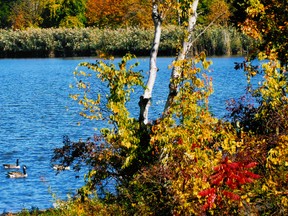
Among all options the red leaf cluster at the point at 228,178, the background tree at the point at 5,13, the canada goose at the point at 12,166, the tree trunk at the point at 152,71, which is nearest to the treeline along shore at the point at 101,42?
the background tree at the point at 5,13

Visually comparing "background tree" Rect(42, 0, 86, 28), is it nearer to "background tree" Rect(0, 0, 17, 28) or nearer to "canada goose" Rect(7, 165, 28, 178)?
"background tree" Rect(0, 0, 17, 28)

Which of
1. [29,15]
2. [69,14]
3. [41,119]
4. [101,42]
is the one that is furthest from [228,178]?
[29,15]

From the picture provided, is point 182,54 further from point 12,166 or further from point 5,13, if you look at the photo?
point 5,13

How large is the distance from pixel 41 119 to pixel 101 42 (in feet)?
180

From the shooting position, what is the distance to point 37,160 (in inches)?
1193

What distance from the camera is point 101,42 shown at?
97.9 metres

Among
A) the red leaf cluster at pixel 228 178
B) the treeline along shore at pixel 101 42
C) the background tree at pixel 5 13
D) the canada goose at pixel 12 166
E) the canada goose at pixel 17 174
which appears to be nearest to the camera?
the red leaf cluster at pixel 228 178

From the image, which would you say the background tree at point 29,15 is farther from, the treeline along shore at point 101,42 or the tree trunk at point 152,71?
the tree trunk at point 152,71

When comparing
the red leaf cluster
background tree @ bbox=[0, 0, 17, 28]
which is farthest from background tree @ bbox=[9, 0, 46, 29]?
the red leaf cluster

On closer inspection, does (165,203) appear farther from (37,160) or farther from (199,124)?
(37,160)

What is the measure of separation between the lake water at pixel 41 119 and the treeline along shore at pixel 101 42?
3209 mm

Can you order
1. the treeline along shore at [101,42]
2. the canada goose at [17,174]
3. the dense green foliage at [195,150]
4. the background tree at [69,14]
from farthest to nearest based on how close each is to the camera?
the background tree at [69,14] < the treeline along shore at [101,42] < the canada goose at [17,174] < the dense green foliage at [195,150]

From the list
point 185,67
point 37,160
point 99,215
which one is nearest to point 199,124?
point 185,67

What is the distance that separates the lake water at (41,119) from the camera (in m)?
24.5
